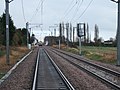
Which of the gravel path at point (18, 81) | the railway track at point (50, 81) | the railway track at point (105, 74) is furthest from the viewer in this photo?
the railway track at point (105, 74)

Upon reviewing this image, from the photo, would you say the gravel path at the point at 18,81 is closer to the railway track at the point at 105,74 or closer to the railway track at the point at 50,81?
the railway track at the point at 50,81

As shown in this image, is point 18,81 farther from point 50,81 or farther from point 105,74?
point 105,74

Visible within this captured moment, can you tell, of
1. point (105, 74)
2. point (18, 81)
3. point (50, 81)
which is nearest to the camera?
point (50, 81)

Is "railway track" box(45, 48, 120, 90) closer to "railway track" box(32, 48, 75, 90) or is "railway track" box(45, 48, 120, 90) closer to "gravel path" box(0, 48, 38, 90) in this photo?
"railway track" box(32, 48, 75, 90)

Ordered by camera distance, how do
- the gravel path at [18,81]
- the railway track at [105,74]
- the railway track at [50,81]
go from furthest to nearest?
the railway track at [105,74] < the gravel path at [18,81] < the railway track at [50,81]

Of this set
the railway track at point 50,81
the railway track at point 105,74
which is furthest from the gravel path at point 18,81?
the railway track at point 105,74

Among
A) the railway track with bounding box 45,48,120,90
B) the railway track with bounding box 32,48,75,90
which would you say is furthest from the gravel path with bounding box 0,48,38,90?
the railway track with bounding box 45,48,120,90

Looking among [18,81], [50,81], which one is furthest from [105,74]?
[18,81]

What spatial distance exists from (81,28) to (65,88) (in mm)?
53913

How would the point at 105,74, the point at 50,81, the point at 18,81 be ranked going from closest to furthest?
the point at 50,81 → the point at 18,81 → the point at 105,74

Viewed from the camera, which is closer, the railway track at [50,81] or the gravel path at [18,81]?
the railway track at [50,81]

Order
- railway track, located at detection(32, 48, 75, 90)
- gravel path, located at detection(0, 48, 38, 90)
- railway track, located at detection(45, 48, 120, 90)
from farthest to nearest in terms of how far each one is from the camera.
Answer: railway track, located at detection(45, 48, 120, 90)
gravel path, located at detection(0, 48, 38, 90)
railway track, located at detection(32, 48, 75, 90)

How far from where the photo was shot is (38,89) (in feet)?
51.9

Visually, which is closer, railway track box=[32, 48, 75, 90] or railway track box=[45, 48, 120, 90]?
railway track box=[32, 48, 75, 90]
